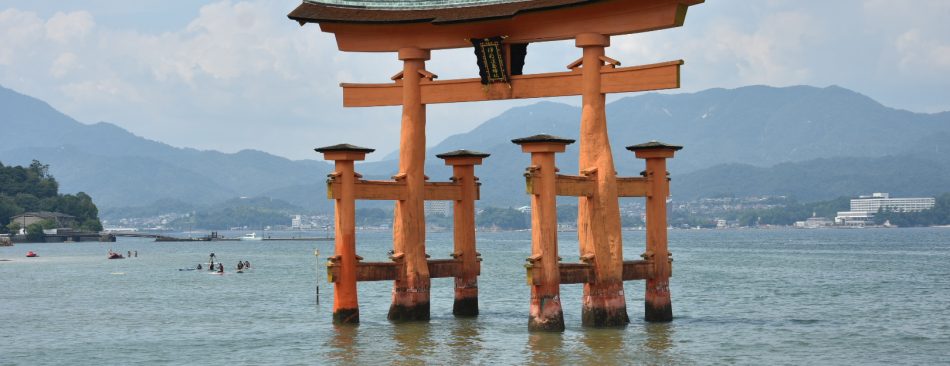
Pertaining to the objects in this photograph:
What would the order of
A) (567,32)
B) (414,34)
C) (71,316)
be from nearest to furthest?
(567,32) < (414,34) < (71,316)

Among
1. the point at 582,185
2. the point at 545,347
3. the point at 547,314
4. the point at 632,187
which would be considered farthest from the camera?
the point at 632,187

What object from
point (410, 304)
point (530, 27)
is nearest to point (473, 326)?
point (410, 304)

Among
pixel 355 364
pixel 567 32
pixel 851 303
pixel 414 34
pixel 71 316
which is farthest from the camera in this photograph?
pixel 851 303

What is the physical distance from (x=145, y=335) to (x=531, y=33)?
52.6 feet

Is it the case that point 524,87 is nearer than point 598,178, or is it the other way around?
point 598,178

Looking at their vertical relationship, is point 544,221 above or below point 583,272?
above

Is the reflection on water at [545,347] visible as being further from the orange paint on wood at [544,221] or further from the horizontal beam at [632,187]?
the horizontal beam at [632,187]

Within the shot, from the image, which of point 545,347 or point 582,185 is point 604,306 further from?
point 582,185

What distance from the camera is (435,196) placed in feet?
122

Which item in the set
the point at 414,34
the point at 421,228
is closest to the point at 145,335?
the point at 421,228

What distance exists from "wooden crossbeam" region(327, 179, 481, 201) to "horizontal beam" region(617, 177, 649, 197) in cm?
519

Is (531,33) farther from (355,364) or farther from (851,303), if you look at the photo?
(851,303)

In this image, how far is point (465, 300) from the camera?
39.3m

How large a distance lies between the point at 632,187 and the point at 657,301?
371 centimetres
